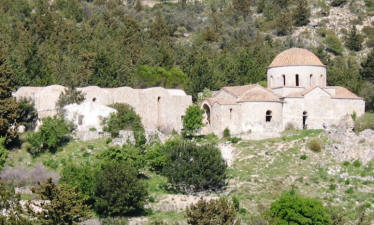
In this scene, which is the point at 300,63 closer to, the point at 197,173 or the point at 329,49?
the point at 197,173

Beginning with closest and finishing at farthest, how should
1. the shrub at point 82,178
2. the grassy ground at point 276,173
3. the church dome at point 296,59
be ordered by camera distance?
1. the shrub at point 82,178
2. the grassy ground at point 276,173
3. the church dome at point 296,59

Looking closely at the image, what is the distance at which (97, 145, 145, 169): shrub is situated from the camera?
4034cm

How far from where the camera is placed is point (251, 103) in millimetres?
46469

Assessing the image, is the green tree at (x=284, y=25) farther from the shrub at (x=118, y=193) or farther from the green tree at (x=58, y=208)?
the green tree at (x=58, y=208)

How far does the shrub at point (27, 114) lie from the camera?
44656 mm

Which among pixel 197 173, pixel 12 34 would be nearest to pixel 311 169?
pixel 197 173

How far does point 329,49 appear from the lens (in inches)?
3524

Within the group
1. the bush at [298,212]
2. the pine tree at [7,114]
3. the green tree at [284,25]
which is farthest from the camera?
the green tree at [284,25]

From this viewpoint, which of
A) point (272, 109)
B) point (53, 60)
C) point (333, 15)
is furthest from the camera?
point (333, 15)

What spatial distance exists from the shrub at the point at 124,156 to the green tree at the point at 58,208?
9876 millimetres

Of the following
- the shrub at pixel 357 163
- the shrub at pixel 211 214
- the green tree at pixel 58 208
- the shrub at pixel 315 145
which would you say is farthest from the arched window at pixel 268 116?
the green tree at pixel 58 208

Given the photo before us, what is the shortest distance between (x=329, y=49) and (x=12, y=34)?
138 feet

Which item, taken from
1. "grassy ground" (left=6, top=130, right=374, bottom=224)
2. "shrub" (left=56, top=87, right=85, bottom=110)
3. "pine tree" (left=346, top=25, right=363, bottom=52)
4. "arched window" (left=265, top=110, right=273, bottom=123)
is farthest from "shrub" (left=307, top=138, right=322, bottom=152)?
"pine tree" (left=346, top=25, right=363, bottom=52)

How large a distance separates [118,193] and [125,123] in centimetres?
927
